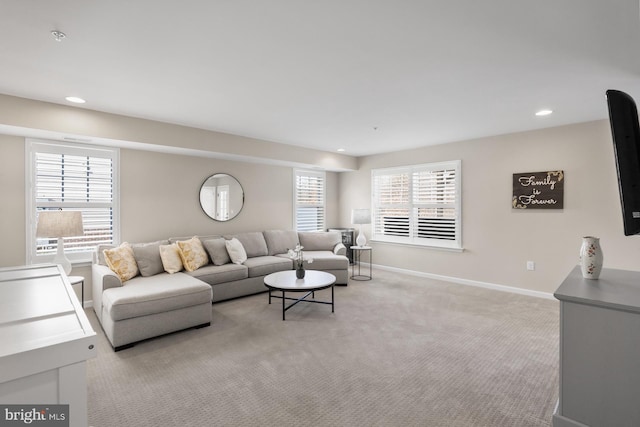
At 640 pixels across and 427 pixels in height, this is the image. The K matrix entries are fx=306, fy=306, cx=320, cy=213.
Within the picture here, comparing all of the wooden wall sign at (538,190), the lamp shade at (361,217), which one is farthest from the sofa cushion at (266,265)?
the wooden wall sign at (538,190)

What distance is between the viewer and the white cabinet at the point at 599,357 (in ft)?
5.25

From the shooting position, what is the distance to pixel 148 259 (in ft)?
12.8

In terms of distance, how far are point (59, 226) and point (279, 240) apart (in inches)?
125

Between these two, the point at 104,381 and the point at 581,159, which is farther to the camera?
the point at 581,159

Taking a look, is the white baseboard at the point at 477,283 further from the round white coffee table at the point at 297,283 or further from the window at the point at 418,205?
the round white coffee table at the point at 297,283

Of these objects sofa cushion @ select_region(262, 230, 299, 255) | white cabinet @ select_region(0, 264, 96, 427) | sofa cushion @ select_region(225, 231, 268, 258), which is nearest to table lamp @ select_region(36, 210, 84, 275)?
sofa cushion @ select_region(225, 231, 268, 258)

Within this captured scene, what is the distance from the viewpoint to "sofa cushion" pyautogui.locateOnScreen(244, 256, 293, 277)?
182 inches

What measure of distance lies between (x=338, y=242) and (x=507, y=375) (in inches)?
150

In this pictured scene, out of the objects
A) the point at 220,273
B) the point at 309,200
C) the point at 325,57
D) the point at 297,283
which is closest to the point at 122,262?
the point at 220,273

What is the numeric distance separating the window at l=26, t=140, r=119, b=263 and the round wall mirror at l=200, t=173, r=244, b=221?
4.21ft

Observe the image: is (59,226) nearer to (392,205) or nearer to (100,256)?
(100,256)

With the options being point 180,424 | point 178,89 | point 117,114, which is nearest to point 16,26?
point 178,89

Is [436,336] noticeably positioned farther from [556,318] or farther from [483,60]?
[483,60]

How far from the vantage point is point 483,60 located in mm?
2404
